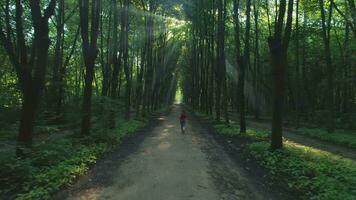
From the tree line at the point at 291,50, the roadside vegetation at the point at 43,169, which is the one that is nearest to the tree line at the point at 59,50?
the roadside vegetation at the point at 43,169

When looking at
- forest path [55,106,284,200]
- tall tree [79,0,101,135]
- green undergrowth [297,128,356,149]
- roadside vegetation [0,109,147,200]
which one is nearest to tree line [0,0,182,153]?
tall tree [79,0,101,135]

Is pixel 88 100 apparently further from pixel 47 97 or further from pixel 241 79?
pixel 241 79

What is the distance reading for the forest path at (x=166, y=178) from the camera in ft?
24.0

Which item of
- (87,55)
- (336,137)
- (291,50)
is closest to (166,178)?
(87,55)

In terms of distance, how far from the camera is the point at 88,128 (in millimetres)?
15148

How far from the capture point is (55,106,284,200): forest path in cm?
732

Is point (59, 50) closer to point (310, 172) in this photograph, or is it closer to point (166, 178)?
point (166, 178)

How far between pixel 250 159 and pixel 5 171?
7.35 metres

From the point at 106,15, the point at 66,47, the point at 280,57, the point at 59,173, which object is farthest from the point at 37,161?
the point at 66,47

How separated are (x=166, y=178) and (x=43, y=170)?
2.95 metres

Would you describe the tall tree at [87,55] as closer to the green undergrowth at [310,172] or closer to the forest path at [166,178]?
the forest path at [166,178]

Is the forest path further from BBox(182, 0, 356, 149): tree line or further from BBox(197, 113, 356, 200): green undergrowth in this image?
BBox(182, 0, 356, 149): tree line

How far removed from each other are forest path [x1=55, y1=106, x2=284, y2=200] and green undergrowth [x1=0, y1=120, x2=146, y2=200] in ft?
1.06

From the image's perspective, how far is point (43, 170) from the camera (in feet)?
28.4
